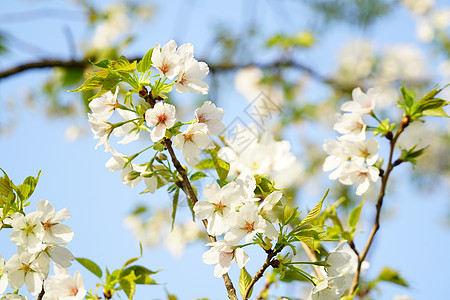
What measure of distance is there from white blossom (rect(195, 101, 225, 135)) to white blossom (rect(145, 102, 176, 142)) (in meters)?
0.05

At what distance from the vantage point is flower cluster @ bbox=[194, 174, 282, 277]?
0.52 metres

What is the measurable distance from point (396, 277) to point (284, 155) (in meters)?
0.30

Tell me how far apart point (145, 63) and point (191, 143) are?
13 centimetres

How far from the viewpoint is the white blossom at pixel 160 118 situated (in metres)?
0.55

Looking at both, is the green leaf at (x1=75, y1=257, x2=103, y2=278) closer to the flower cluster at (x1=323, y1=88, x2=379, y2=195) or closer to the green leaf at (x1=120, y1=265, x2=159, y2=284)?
the green leaf at (x1=120, y1=265, x2=159, y2=284)

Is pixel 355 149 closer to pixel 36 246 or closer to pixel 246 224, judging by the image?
pixel 246 224

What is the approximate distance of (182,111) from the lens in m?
2.98

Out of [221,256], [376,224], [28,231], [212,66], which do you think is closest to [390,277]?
[376,224]

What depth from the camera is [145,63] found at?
58cm

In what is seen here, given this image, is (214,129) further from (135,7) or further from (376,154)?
(135,7)

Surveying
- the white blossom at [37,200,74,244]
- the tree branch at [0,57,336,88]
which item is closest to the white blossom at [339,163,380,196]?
the white blossom at [37,200,74,244]

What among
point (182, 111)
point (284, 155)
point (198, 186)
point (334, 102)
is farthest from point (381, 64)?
point (198, 186)

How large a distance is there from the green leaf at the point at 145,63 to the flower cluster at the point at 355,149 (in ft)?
1.14

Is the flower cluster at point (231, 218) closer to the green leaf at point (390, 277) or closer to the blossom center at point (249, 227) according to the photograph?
the blossom center at point (249, 227)
